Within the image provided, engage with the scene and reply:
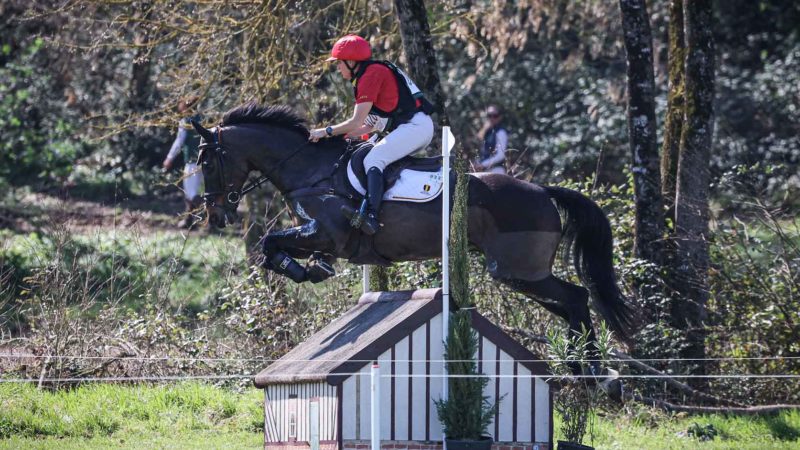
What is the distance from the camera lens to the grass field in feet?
33.4

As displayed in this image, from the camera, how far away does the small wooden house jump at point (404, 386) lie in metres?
8.43

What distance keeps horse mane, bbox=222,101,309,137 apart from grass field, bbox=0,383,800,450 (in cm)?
250

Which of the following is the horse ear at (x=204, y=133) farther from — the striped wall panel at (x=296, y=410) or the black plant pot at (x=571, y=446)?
the black plant pot at (x=571, y=446)

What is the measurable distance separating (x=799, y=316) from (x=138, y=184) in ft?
47.0

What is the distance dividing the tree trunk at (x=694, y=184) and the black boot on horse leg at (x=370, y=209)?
11.9 feet

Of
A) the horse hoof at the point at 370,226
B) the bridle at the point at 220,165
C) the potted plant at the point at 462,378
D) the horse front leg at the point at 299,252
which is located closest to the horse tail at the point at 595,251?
the horse hoof at the point at 370,226

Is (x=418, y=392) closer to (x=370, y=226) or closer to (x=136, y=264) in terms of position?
(x=370, y=226)

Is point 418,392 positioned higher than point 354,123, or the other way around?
point 354,123

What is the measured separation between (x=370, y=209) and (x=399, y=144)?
61cm

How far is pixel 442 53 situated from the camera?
85.1 feet

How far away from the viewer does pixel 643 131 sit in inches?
514

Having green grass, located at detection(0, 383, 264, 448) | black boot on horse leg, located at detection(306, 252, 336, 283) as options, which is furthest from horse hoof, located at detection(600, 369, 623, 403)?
green grass, located at detection(0, 383, 264, 448)

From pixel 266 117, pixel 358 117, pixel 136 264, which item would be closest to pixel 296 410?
pixel 358 117

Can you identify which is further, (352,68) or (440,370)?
(352,68)
